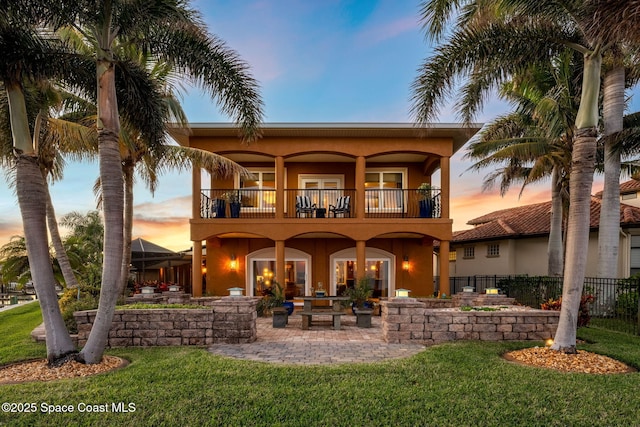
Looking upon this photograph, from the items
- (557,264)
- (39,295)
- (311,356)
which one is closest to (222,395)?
(311,356)

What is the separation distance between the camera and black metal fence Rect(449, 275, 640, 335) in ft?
31.1

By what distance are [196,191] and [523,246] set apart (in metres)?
15.6

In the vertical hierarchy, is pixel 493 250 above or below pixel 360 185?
below

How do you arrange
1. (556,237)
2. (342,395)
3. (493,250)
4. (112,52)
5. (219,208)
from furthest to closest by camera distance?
1. (493,250)
2. (556,237)
3. (219,208)
4. (112,52)
5. (342,395)

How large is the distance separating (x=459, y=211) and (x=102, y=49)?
24.2 metres

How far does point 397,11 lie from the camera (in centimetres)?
1185

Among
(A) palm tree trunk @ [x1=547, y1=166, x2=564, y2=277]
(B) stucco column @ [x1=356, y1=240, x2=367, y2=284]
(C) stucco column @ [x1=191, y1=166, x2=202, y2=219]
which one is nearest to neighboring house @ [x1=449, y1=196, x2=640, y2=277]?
(A) palm tree trunk @ [x1=547, y1=166, x2=564, y2=277]

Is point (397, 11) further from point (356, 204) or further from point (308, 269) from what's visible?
point (308, 269)

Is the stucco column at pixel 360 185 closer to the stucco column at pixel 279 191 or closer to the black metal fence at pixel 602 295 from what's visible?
the stucco column at pixel 279 191

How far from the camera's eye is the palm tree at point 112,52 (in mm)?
6000

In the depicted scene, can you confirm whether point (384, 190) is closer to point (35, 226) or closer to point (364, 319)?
point (364, 319)

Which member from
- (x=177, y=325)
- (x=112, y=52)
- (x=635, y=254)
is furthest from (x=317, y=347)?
(x=635, y=254)

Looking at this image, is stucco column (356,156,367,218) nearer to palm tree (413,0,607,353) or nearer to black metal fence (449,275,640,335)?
palm tree (413,0,607,353)

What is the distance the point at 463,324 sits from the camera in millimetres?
7836
